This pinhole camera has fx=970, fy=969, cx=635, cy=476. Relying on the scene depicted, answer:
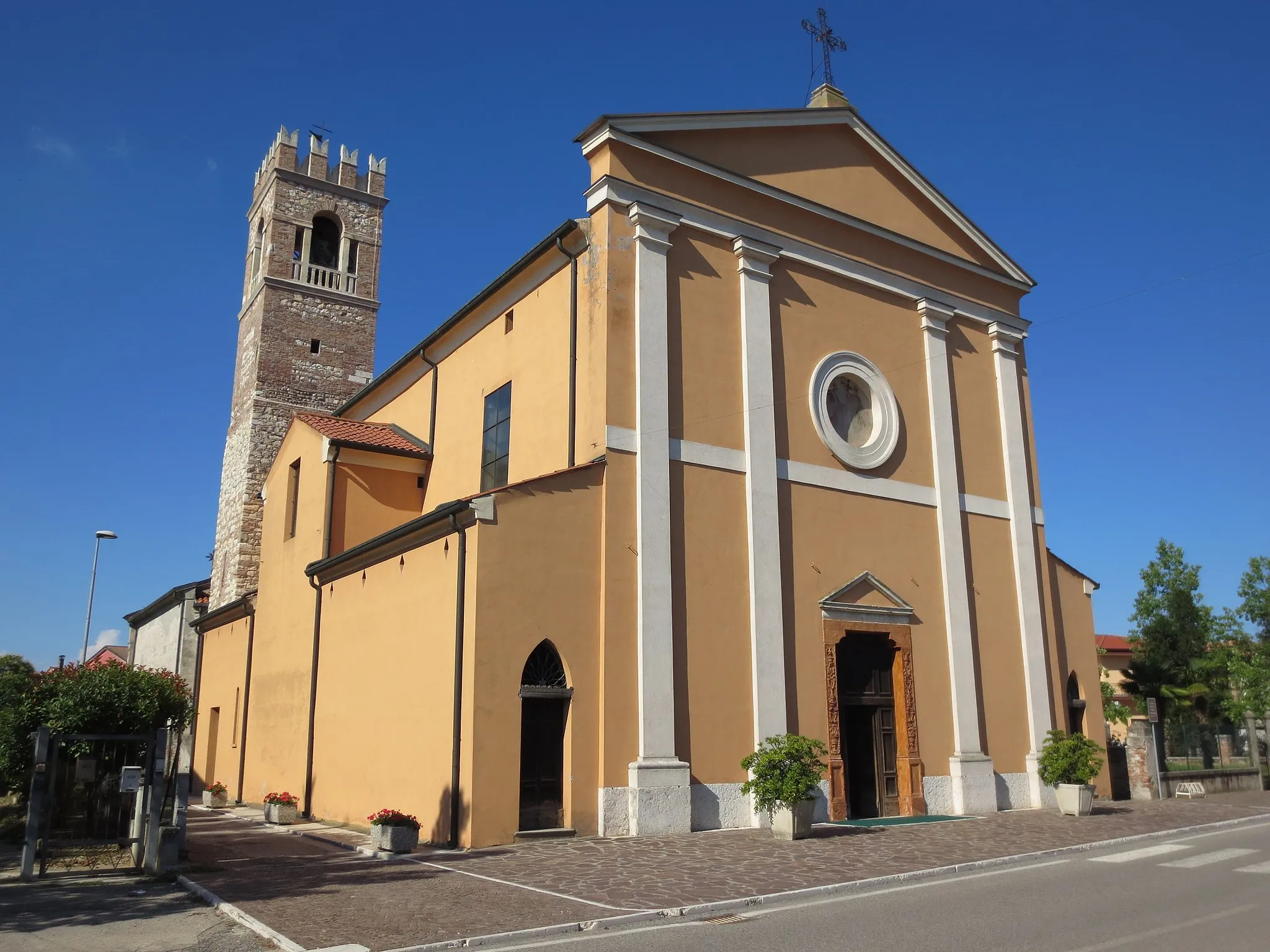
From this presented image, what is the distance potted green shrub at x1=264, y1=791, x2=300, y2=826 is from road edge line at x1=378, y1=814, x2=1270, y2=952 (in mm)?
9926

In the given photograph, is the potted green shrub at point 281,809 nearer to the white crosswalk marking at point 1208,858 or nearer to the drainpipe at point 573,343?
the drainpipe at point 573,343

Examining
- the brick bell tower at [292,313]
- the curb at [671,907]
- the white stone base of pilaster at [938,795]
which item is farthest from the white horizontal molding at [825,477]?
the brick bell tower at [292,313]

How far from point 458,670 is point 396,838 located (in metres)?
2.10

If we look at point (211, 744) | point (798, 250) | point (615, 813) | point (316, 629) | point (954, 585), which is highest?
point (798, 250)

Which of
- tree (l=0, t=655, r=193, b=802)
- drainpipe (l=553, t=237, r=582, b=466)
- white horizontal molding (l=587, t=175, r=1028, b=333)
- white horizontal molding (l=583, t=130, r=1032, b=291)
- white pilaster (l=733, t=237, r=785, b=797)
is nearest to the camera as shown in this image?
tree (l=0, t=655, r=193, b=802)

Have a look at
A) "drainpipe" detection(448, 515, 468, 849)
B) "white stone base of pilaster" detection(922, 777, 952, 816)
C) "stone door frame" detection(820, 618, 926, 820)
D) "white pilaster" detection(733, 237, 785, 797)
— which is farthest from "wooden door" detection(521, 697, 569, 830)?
"white stone base of pilaster" detection(922, 777, 952, 816)

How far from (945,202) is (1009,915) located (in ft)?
50.8

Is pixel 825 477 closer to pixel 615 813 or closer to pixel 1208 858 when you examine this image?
pixel 615 813

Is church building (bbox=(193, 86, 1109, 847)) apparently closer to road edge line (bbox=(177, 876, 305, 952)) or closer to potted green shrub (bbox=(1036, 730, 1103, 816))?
potted green shrub (bbox=(1036, 730, 1103, 816))

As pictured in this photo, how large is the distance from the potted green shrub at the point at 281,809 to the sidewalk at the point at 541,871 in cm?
66

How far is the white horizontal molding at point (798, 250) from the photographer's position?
15.0 metres

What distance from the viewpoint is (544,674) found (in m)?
12.8

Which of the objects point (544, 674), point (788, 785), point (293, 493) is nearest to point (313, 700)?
point (293, 493)

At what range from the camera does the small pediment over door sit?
627 inches
